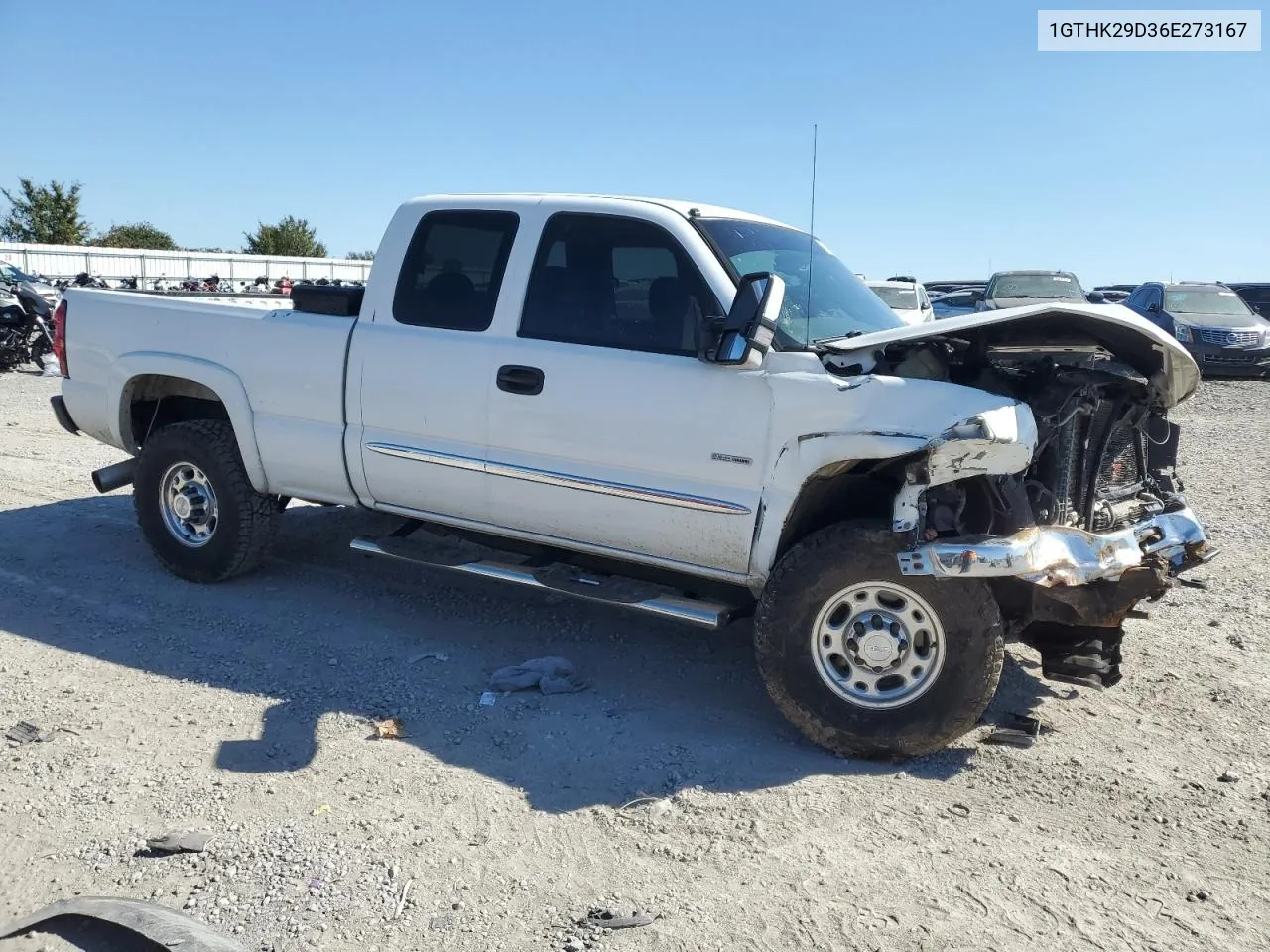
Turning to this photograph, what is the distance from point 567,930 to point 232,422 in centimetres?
367

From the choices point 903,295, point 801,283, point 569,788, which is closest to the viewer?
point 569,788

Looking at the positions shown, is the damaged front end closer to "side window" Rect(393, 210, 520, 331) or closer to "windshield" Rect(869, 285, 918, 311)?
"side window" Rect(393, 210, 520, 331)

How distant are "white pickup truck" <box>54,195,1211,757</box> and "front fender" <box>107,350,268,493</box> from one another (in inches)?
0.6

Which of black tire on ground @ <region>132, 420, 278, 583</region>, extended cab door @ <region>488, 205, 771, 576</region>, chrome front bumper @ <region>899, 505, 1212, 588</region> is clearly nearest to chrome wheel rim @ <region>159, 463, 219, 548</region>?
black tire on ground @ <region>132, 420, 278, 583</region>

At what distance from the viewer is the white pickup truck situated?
398 centimetres

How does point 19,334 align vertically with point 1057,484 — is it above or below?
above

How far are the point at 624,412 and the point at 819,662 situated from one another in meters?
1.32

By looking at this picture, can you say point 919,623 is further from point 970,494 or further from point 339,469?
point 339,469

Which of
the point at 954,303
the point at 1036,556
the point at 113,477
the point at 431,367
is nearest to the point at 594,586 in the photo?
the point at 431,367

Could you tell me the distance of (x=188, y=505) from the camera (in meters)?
5.95

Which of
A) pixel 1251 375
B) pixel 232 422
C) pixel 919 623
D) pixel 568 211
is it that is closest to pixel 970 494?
pixel 919 623

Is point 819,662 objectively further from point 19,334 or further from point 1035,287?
point 1035,287

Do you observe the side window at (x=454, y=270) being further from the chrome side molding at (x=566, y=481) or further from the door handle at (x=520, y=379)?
the chrome side molding at (x=566, y=481)

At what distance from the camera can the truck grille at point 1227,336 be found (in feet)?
58.9
